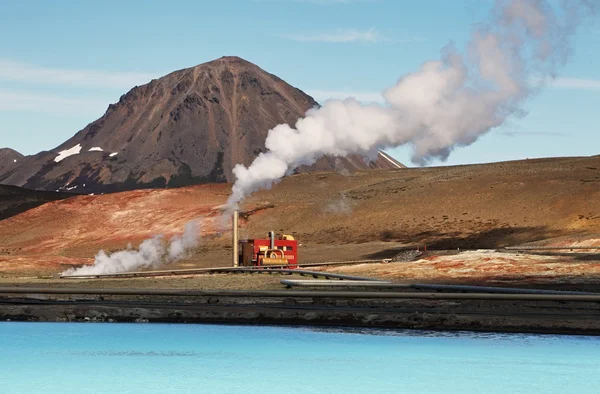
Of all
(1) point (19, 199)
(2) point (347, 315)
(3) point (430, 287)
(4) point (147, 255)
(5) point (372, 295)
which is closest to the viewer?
(2) point (347, 315)

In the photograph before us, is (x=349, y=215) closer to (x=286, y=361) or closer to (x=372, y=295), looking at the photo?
(x=372, y=295)

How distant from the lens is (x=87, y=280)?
197 ft

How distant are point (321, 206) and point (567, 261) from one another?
222 ft

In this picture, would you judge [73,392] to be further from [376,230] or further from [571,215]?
[376,230]

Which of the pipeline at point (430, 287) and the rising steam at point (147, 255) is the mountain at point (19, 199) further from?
the pipeline at point (430, 287)

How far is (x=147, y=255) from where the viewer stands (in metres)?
91.2

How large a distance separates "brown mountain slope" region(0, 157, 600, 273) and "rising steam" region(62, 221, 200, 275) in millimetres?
2022

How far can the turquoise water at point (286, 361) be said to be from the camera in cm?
1716

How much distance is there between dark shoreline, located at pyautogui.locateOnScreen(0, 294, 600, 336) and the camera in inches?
882

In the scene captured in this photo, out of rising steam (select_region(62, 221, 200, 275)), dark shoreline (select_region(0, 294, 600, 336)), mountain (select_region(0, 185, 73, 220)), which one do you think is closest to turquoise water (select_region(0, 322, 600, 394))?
dark shoreline (select_region(0, 294, 600, 336))

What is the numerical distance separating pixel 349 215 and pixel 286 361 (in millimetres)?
92759

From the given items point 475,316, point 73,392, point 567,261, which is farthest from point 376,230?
point 73,392

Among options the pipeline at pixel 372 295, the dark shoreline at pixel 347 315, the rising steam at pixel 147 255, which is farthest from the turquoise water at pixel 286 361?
the rising steam at pixel 147 255

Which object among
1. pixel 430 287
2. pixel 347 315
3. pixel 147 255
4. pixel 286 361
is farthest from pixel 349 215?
pixel 286 361
